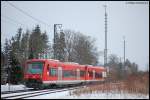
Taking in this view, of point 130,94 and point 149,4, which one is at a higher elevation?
point 149,4

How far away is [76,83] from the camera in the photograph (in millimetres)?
43719

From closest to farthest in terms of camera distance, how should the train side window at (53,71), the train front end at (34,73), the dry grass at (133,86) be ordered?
the dry grass at (133,86)
the train front end at (34,73)
the train side window at (53,71)

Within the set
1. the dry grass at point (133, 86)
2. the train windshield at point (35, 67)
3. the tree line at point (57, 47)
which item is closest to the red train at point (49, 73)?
the train windshield at point (35, 67)

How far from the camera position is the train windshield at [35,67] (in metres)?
34.8

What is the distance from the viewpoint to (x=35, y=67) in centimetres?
3522

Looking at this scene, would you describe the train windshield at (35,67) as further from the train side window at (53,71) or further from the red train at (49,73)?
the train side window at (53,71)

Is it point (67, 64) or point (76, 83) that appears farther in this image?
point (76, 83)

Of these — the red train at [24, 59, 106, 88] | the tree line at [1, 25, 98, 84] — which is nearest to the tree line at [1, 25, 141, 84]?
the tree line at [1, 25, 98, 84]

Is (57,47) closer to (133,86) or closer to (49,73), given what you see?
(49,73)

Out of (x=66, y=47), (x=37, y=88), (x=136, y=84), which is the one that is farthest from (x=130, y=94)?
(x=66, y=47)

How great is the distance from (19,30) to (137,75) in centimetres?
6825

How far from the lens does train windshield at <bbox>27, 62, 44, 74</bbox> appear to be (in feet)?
114

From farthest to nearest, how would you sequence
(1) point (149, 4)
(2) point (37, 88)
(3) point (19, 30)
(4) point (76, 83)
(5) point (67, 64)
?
(3) point (19, 30) → (4) point (76, 83) → (5) point (67, 64) → (2) point (37, 88) → (1) point (149, 4)

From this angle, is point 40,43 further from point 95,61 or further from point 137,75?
point 137,75
